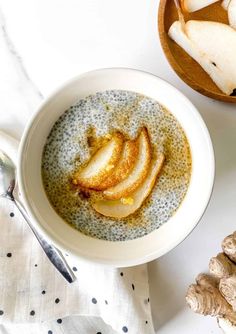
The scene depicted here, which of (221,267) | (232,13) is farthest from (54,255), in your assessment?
(232,13)

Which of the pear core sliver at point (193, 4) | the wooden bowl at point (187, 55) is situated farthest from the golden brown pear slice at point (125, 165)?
the pear core sliver at point (193, 4)

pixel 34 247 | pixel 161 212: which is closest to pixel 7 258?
pixel 34 247

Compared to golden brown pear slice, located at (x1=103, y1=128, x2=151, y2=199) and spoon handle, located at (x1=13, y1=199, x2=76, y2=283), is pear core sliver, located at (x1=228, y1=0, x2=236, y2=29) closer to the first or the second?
golden brown pear slice, located at (x1=103, y1=128, x2=151, y2=199)

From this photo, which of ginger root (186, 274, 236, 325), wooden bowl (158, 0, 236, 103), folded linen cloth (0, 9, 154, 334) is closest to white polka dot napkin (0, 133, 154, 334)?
folded linen cloth (0, 9, 154, 334)

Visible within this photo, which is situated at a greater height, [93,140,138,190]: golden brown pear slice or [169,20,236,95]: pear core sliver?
[169,20,236,95]: pear core sliver

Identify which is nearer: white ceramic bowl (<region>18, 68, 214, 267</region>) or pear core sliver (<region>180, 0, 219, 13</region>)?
white ceramic bowl (<region>18, 68, 214, 267</region>)

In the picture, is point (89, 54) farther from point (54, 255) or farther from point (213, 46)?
point (54, 255)

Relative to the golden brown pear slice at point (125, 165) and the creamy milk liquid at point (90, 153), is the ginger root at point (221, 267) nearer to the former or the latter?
the creamy milk liquid at point (90, 153)
